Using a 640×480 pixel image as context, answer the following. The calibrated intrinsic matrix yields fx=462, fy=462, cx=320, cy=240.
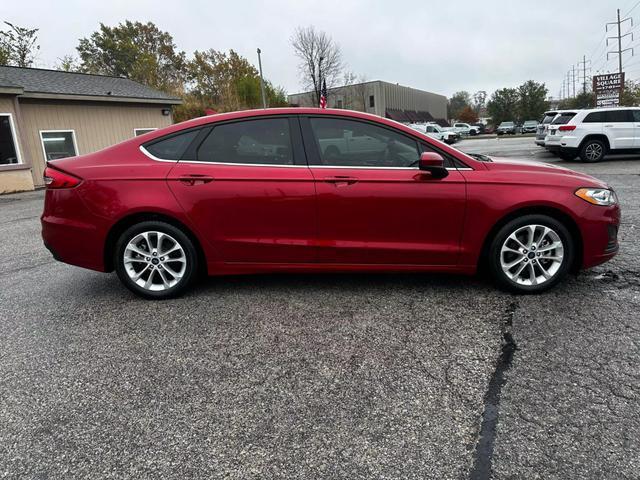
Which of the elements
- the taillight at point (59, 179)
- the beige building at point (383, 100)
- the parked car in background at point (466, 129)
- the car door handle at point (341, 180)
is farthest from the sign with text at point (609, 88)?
the taillight at point (59, 179)

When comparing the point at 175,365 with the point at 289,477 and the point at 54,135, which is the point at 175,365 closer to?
the point at 289,477

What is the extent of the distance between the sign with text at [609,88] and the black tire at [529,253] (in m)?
35.0

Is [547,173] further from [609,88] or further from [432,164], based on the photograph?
[609,88]

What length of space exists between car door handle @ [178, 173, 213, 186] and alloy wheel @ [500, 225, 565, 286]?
2528 mm

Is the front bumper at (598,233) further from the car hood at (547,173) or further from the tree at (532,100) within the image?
the tree at (532,100)

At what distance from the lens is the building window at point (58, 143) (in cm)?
1526

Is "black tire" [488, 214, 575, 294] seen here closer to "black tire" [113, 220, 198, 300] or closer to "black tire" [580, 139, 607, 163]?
"black tire" [113, 220, 198, 300]

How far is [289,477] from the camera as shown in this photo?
6.57ft

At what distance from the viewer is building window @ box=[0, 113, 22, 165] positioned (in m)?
13.8

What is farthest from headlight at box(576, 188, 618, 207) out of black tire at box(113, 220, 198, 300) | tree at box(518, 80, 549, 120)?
tree at box(518, 80, 549, 120)

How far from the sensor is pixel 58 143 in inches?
615

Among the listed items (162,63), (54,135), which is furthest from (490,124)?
(54,135)

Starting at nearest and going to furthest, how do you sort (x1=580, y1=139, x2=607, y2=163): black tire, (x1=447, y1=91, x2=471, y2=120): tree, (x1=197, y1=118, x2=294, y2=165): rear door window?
(x1=197, y1=118, x2=294, y2=165): rear door window
(x1=580, y1=139, x2=607, y2=163): black tire
(x1=447, y1=91, x2=471, y2=120): tree

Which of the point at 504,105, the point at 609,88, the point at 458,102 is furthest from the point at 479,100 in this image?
the point at 609,88
